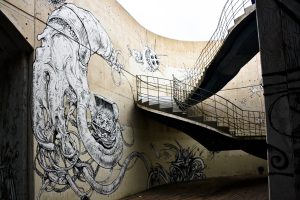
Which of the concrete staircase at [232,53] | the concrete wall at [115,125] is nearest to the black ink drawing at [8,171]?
the concrete wall at [115,125]

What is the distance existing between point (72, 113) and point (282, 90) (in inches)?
214

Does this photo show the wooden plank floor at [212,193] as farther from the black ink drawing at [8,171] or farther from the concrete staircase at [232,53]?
the black ink drawing at [8,171]

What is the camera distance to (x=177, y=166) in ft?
43.1

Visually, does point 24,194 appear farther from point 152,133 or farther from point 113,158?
point 152,133

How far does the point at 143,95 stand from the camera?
1173cm

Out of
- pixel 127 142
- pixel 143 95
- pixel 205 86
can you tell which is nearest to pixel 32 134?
pixel 127 142

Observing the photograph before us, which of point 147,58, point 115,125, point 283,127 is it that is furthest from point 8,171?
point 147,58

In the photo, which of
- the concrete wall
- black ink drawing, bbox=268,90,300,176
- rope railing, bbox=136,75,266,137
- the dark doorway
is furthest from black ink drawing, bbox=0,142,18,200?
rope railing, bbox=136,75,266,137

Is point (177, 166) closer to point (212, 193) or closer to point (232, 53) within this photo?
point (212, 193)

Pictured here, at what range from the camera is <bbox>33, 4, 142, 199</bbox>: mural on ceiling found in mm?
6008

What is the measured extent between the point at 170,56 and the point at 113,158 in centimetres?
720

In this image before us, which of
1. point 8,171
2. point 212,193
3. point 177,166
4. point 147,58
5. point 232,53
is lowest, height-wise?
point 212,193

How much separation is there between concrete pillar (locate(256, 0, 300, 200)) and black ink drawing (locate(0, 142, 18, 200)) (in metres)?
4.79

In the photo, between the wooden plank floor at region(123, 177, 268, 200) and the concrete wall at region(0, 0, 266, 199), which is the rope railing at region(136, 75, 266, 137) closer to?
the concrete wall at region(0, 0, 266, 199)
